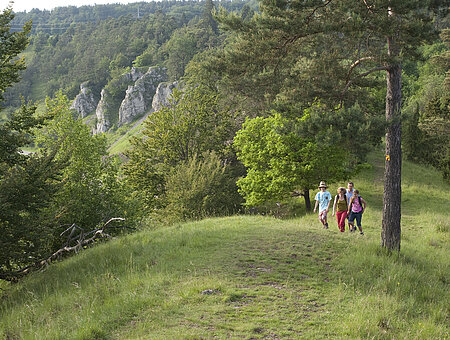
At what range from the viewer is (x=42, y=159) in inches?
425

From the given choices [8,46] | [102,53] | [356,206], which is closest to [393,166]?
[356,206]

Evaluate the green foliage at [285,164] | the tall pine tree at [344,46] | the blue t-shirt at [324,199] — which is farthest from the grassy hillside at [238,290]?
the green foliage at [285,164]

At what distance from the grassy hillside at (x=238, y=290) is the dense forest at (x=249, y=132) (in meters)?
1.80

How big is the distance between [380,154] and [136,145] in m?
21.3

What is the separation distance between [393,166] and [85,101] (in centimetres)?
13771

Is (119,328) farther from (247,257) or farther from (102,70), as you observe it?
(102,70)

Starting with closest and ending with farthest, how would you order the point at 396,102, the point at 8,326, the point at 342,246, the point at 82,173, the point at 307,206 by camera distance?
the point at 8,326, the point at 396,102, the point at 342,246, the point at 82,173, the point at 307,206

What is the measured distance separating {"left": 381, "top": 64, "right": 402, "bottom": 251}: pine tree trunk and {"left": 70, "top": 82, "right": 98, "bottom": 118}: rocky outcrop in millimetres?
134758

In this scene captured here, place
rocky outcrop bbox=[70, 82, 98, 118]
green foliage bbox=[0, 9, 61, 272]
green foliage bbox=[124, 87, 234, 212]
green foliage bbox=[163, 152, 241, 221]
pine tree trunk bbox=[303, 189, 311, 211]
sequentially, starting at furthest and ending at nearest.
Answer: rocky outcrop bbox=[70, 82, 98, 118]
green foliage bbox=[124, 87, 234, 212]
green foliage bbox=[163, 152, 241, 221]
pine tree trunk bbox=[303, 189, 311, 211]
green foliage bbox=[0, 9, 61, 272]

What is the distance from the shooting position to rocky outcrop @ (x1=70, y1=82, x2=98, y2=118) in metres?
131

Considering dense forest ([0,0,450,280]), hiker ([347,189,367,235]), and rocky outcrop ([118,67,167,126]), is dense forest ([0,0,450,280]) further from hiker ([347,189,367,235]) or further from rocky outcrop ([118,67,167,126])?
rocky outcrop ([118,67,167,126])

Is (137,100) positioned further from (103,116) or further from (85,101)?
(85,101)

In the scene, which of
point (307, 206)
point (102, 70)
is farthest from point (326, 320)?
point (102, 70)

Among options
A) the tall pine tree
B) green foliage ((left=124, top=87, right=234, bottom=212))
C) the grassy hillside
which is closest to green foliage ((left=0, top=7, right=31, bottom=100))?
the grassy hillside
